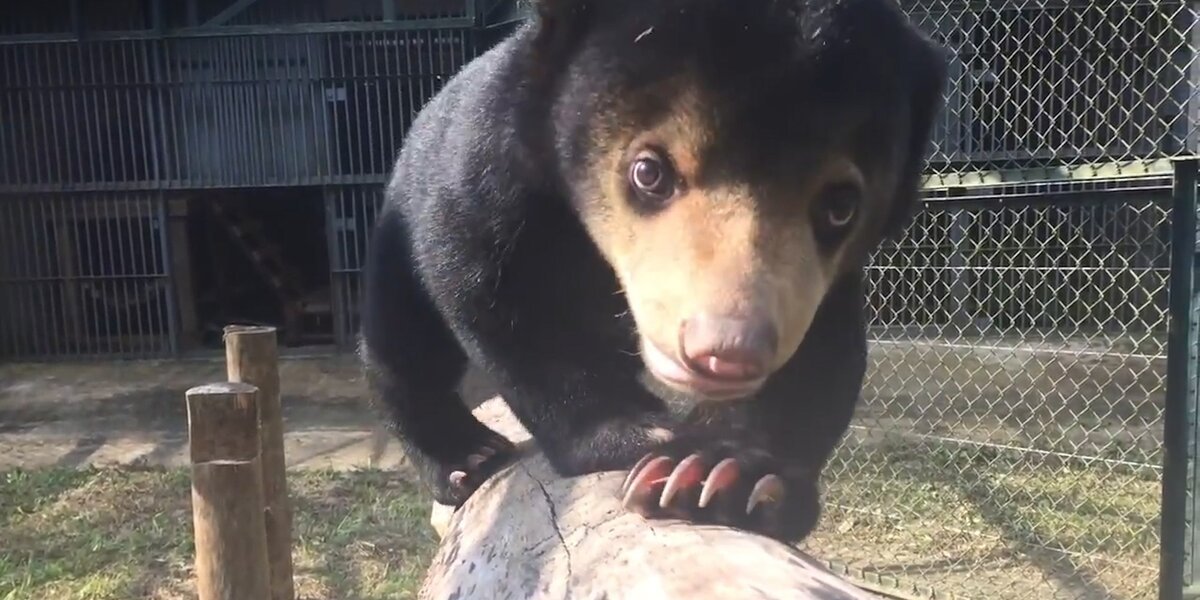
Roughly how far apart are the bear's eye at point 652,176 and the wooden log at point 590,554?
419mm

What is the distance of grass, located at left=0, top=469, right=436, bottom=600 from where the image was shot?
433 cm

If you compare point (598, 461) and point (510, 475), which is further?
point (510, 475)

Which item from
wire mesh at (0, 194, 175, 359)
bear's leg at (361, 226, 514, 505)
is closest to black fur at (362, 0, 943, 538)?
bear's leg at (361, 226, 514, 505)

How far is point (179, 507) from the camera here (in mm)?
5316

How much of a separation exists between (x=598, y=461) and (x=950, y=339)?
19.0ft

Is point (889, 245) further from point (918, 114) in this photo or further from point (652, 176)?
point (652, 176)

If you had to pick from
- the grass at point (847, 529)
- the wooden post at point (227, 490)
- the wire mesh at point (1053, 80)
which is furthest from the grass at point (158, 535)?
the wire mesh at point (1053, 80)

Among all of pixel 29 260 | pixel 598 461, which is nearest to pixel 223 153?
pixel 29 260

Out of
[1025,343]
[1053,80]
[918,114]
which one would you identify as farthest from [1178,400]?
[1053,80]

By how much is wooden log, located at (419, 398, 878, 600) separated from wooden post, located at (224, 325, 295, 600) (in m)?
1.72

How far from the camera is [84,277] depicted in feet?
30.0

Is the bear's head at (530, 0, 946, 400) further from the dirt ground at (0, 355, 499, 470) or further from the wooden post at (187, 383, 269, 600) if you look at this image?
the dirt ground at (0, 355, 499, 470)

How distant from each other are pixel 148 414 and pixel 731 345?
6943mm

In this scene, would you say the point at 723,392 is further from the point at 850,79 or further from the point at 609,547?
the point at 850,79
